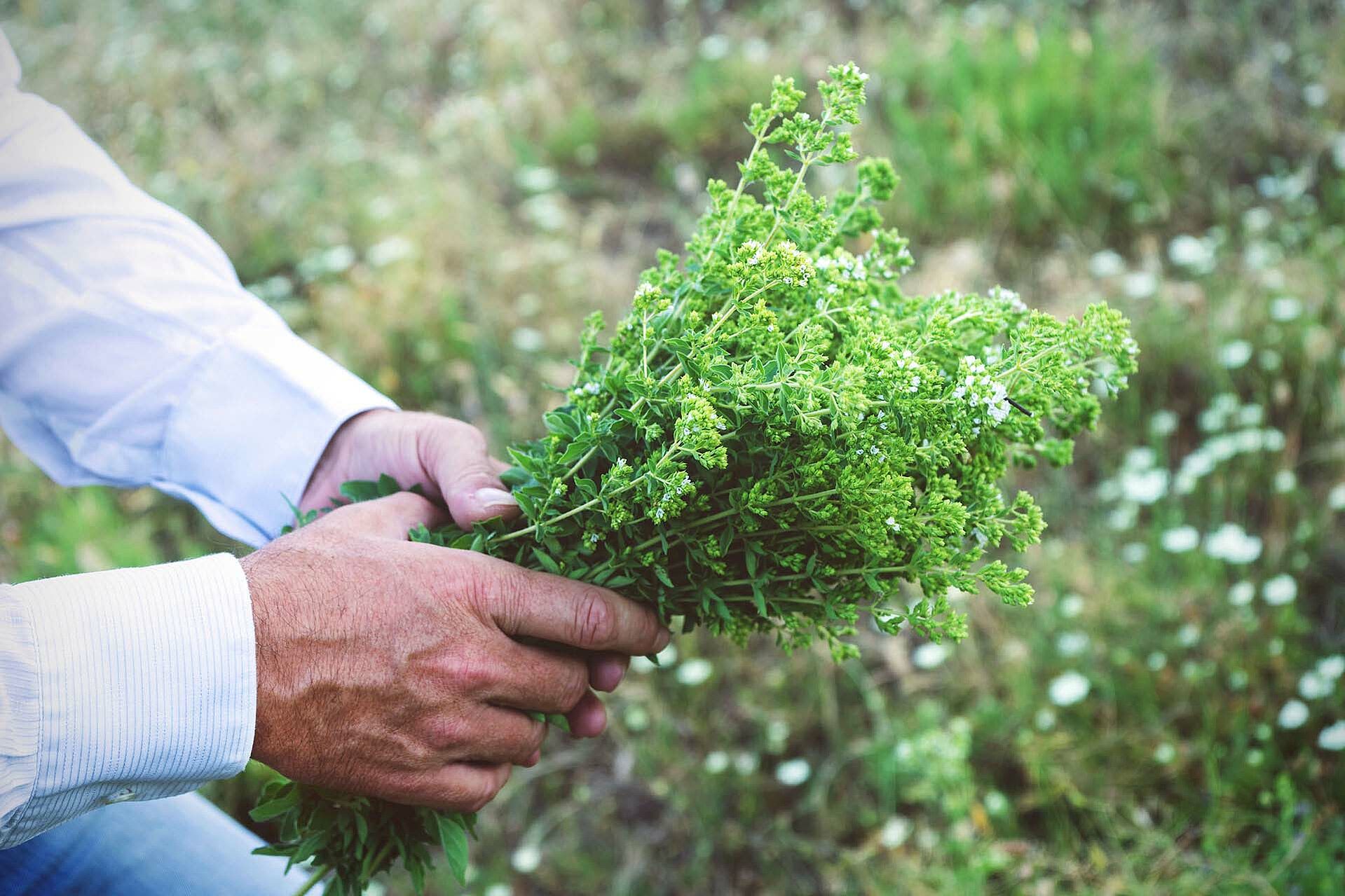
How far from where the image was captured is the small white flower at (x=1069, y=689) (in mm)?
2154

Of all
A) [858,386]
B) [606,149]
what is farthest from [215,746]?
[606,149]

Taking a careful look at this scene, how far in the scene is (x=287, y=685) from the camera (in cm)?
118

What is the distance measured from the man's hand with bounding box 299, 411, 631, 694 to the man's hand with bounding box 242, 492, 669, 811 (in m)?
0.08

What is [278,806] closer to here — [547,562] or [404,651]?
[404,651]

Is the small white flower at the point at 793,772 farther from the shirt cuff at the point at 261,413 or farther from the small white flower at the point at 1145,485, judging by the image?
the shirt cuff at the point at 261,413

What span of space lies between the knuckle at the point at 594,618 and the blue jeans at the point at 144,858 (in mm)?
785

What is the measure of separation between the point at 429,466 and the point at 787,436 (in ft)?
2.11

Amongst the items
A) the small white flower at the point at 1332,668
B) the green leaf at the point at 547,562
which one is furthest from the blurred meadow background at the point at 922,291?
the green leaf at the point at 547,562

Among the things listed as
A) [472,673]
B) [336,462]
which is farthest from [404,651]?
[336,462]

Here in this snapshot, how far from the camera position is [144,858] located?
1540 millimetres

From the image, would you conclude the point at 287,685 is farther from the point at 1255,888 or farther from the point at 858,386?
the point at 1255,888

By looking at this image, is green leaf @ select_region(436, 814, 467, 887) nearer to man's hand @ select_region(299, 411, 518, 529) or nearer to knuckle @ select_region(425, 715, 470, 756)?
knuckle @ select_region(425, 715, 470, 756)

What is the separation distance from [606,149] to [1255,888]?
3.48m

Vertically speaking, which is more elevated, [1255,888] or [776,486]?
[776,486]
